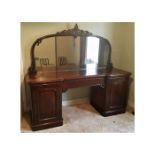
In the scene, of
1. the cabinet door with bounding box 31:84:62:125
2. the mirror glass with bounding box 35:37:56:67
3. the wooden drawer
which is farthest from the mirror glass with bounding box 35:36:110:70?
the cabinet door with bounding box 31:84:62:125

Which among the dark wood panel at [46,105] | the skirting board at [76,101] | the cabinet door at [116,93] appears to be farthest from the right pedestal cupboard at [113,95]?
the dark wood panel at [46,105]

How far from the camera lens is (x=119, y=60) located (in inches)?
97.7

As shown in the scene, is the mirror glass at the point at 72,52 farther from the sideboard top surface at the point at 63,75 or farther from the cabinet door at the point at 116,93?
the cabinet door at the point at 116,93

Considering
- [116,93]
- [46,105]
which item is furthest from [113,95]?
[46,105]

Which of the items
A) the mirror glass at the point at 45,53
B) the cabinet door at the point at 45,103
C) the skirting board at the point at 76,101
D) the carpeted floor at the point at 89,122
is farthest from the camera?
the skirting board at the point at 76,101

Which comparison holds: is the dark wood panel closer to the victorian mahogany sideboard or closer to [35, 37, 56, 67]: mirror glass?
the victorian mahogany sideboard

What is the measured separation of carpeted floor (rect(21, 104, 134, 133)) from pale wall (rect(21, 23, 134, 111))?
0.29 meters

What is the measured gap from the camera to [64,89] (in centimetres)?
197

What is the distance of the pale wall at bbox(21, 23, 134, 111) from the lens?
2.01m

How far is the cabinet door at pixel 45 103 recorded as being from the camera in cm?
182

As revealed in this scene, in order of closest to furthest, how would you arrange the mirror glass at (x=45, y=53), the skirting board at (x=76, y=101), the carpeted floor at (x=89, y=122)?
the carpeted floor at (x=89, y=122) → the mirror glass at (x=45, y=53) → the skirting board at (x=76, y=101)

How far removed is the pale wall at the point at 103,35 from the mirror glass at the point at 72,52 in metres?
0.11

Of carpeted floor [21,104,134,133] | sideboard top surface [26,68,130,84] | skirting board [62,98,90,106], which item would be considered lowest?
carpeted floor [21,104,134,133]
